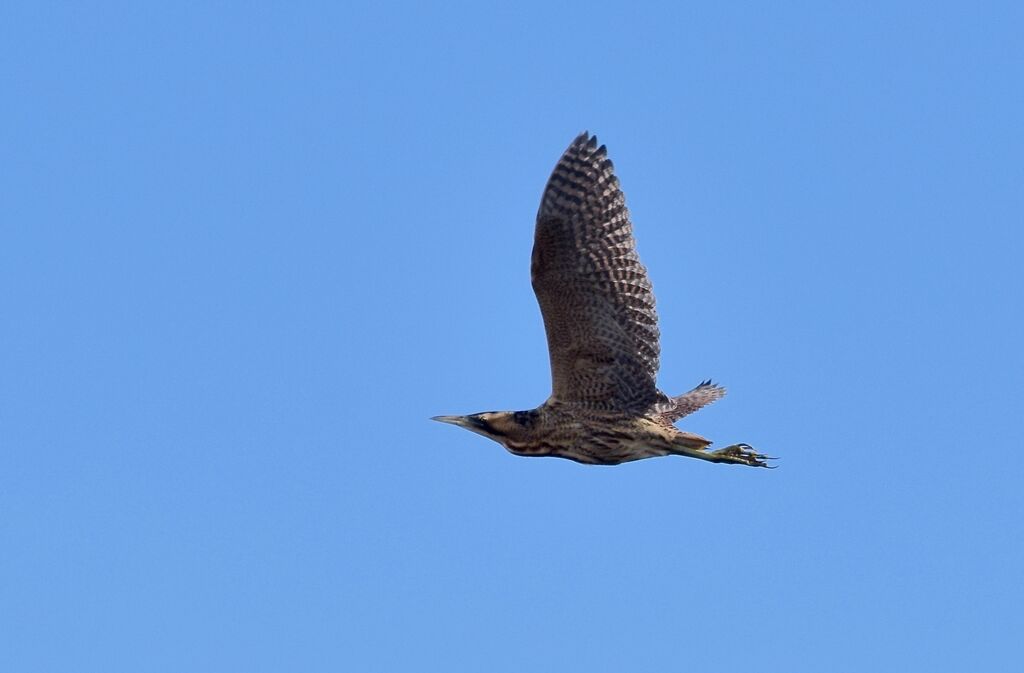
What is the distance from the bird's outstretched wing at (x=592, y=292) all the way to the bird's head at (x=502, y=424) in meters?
0.31

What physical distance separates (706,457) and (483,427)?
174cm

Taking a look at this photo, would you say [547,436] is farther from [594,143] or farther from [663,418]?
[594,143]

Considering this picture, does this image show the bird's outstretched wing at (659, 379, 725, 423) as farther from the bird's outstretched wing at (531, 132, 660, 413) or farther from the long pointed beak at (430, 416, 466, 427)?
the long pointed beak at (430, 416, 466, 427)

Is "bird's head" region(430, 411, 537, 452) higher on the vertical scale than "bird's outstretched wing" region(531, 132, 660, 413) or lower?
lower

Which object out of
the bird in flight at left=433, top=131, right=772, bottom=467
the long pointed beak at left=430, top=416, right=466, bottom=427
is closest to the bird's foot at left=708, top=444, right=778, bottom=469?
the bird in flight at left=433, top=131, right=772, bottom=467

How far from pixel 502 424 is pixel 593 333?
103 centimetres

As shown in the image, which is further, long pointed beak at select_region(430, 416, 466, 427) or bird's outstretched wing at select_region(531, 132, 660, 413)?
long pointed beak at select_region(430, 416, 466, 427)

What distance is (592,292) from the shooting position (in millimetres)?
17172

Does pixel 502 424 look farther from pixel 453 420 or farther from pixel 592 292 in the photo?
pixel 592 292

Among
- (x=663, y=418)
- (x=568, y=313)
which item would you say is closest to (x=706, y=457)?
(x=663, y=418)

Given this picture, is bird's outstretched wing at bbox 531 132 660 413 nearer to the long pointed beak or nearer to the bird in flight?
the bird in flight

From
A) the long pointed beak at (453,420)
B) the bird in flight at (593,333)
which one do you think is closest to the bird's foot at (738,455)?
the bird in flight at (593,333)

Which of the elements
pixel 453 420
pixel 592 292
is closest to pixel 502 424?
pixel 453 420

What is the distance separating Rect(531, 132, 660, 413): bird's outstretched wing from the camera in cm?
1714
